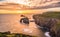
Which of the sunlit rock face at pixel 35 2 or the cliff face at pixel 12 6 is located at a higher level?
the sunlit rock face at pixel 35 2

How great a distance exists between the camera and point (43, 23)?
1.40 metres

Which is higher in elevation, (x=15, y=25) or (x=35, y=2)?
(x=35, y=2)

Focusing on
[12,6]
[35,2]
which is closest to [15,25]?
[12,6]

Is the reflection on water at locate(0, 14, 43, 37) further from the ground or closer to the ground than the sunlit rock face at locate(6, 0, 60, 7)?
closer to the ground

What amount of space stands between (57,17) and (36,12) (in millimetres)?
206

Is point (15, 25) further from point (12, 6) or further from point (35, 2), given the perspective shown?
point (35, 2)

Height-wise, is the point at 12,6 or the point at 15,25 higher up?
the point at 12,6

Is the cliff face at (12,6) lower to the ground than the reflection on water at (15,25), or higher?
higher

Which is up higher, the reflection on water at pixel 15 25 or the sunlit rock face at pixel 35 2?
the sunlit rock face at pixel 35 2

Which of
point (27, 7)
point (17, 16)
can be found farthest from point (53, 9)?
point (17, 16)

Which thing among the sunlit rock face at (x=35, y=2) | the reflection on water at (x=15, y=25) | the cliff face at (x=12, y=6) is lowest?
the reflection on water at (x=15, y=25)

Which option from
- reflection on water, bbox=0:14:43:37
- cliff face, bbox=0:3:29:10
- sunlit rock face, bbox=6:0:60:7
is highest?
→ sunlit rock face, bbox=6:0:60:7

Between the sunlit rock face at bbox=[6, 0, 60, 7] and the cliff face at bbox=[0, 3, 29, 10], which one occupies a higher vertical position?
Answer: the sunlit rock face at bbox=[6, 0, 60, 7]

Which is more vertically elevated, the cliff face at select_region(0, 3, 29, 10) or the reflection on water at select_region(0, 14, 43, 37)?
the cliff face at select_region(0, 3, 29, 10)
